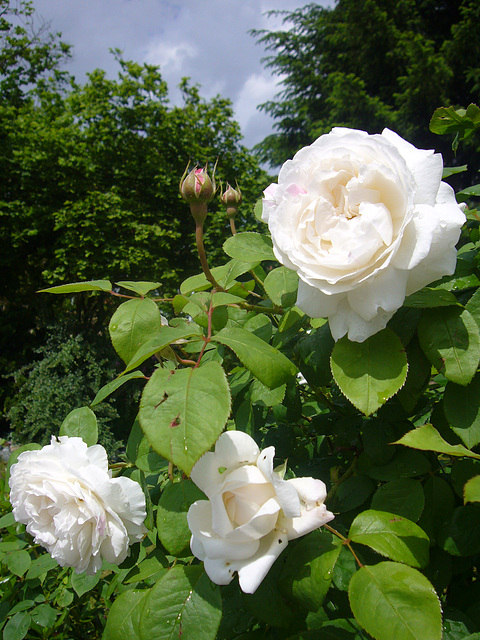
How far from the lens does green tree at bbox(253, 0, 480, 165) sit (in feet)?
24.8

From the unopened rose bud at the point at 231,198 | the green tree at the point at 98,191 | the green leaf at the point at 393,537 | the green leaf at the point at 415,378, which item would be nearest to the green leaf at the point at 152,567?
the green leaf at the point at 393,537

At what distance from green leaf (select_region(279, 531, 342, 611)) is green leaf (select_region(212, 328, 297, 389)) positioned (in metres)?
0.17

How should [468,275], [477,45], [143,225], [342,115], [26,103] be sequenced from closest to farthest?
[468,275] < [143,225] < [26,103] < [477,45] < [342,115]

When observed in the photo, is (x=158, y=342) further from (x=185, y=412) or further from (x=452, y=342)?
(x=452, y=342)

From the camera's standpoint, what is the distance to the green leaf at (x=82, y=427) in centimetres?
68

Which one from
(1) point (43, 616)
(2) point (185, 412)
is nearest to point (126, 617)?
(2) point (185, 412)

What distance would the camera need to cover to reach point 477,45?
7.46 metres

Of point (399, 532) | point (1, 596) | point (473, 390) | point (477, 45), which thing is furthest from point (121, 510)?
point (477, 45)

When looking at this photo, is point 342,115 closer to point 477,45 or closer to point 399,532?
point 477,45

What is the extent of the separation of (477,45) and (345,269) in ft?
30.6

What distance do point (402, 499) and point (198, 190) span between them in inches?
19.8

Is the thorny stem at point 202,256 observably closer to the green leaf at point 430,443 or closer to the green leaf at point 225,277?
the green leaf at point 225,277

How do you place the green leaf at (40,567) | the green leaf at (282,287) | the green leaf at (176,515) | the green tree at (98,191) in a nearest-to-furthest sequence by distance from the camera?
the green leaf at (176,515) < the green leaf at (282,287) < the green leaf at (40,567) < the green tree at (98,191)

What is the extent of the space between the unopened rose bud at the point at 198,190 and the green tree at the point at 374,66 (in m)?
7.74
